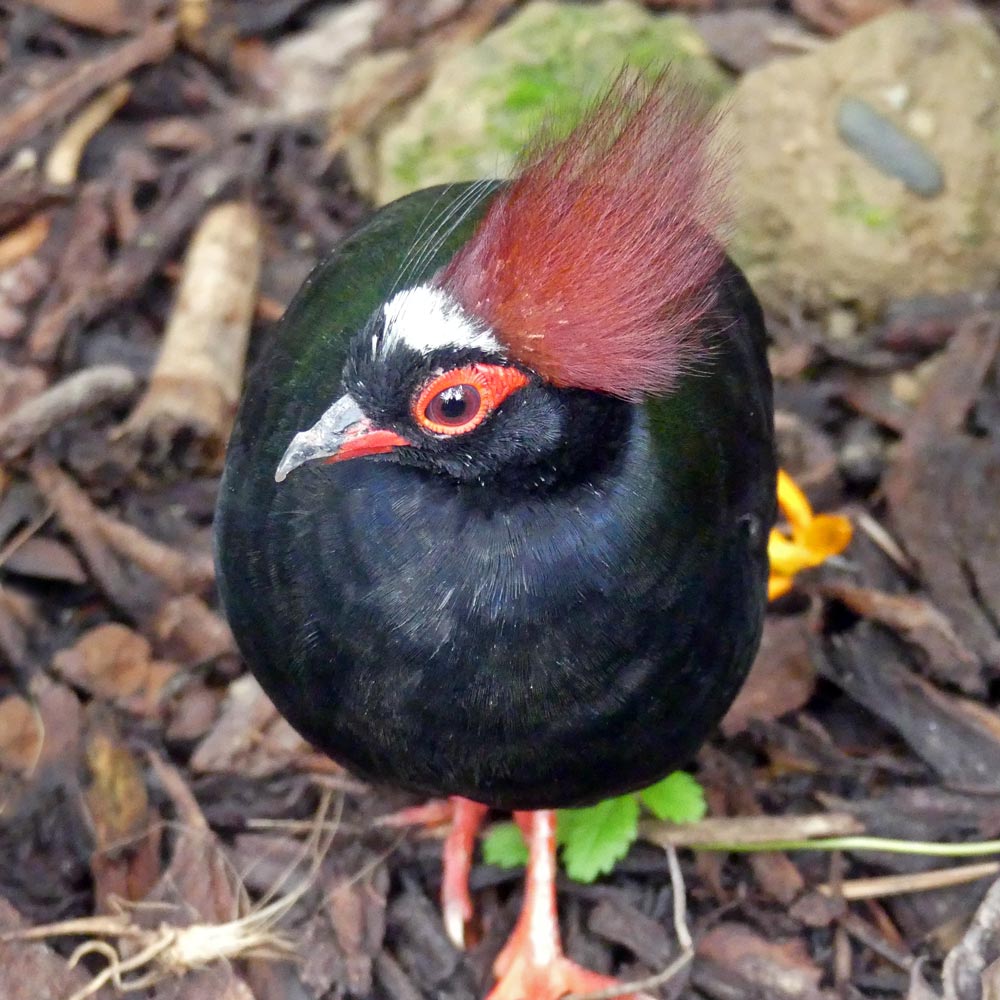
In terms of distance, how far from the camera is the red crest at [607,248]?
204 centimetres

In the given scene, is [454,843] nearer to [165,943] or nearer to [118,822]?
[165,943]

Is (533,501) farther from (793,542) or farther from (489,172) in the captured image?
(489,172)

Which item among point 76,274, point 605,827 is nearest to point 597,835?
point 605,827

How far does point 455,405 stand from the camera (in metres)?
2.09

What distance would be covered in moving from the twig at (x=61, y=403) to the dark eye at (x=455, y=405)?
6.43ft

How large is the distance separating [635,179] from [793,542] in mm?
1806

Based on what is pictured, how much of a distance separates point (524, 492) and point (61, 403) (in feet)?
6.46

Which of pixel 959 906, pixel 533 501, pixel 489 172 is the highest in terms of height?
pixel 533 501

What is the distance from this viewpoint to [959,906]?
3.13 m

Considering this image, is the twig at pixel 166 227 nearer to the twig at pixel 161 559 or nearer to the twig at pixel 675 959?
the twig at pixel 161 559

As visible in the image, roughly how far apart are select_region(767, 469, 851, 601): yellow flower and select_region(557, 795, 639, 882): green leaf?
2.66ft

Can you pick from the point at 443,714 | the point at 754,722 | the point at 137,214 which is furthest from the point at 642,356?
the point at 137,214

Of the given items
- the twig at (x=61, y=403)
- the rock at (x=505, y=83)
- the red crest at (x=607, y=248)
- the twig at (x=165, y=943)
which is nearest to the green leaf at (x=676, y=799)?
the twig at (x=165, y=943)

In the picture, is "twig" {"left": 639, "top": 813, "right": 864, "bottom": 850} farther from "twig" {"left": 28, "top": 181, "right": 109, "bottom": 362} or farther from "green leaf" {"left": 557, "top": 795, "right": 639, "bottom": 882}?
"twig" {"left": 28, "top": 181, "right": 109, "bottom": 362}
